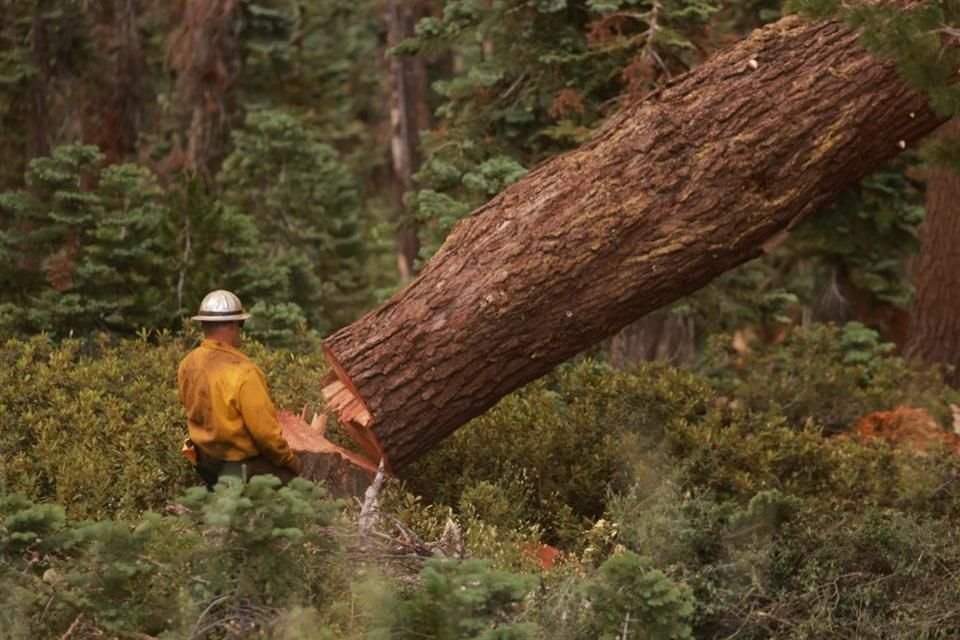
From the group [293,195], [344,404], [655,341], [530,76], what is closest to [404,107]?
[293,195]

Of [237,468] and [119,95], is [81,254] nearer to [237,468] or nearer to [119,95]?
[237,468]

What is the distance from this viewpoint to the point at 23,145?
63.6ft

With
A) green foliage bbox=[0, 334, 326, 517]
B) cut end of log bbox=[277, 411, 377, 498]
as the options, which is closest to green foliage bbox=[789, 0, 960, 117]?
cut end of log bbox=[277, 411, 377, 498]

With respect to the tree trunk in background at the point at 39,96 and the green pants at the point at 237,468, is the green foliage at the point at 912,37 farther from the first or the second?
the tree trunk in background at the point at 39,96

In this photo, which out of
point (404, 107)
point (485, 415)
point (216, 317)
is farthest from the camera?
point (404, 107)

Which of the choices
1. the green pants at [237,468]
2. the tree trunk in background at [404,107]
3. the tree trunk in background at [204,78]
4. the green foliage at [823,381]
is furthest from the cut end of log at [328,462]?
the tree trunk in background at [404,107]

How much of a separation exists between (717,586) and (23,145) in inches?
555

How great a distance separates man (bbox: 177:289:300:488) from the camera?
329 inches

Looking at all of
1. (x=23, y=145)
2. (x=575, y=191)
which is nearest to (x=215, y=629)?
(x=575, y=191)

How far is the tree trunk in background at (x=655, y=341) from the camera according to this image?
14.9 m

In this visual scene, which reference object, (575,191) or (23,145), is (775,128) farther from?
(23,145)

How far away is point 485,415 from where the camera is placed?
10.9m

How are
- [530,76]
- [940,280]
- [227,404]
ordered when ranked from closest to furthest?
[227,404], [530,76], [940,280]

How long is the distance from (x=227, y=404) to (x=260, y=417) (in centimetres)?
20
